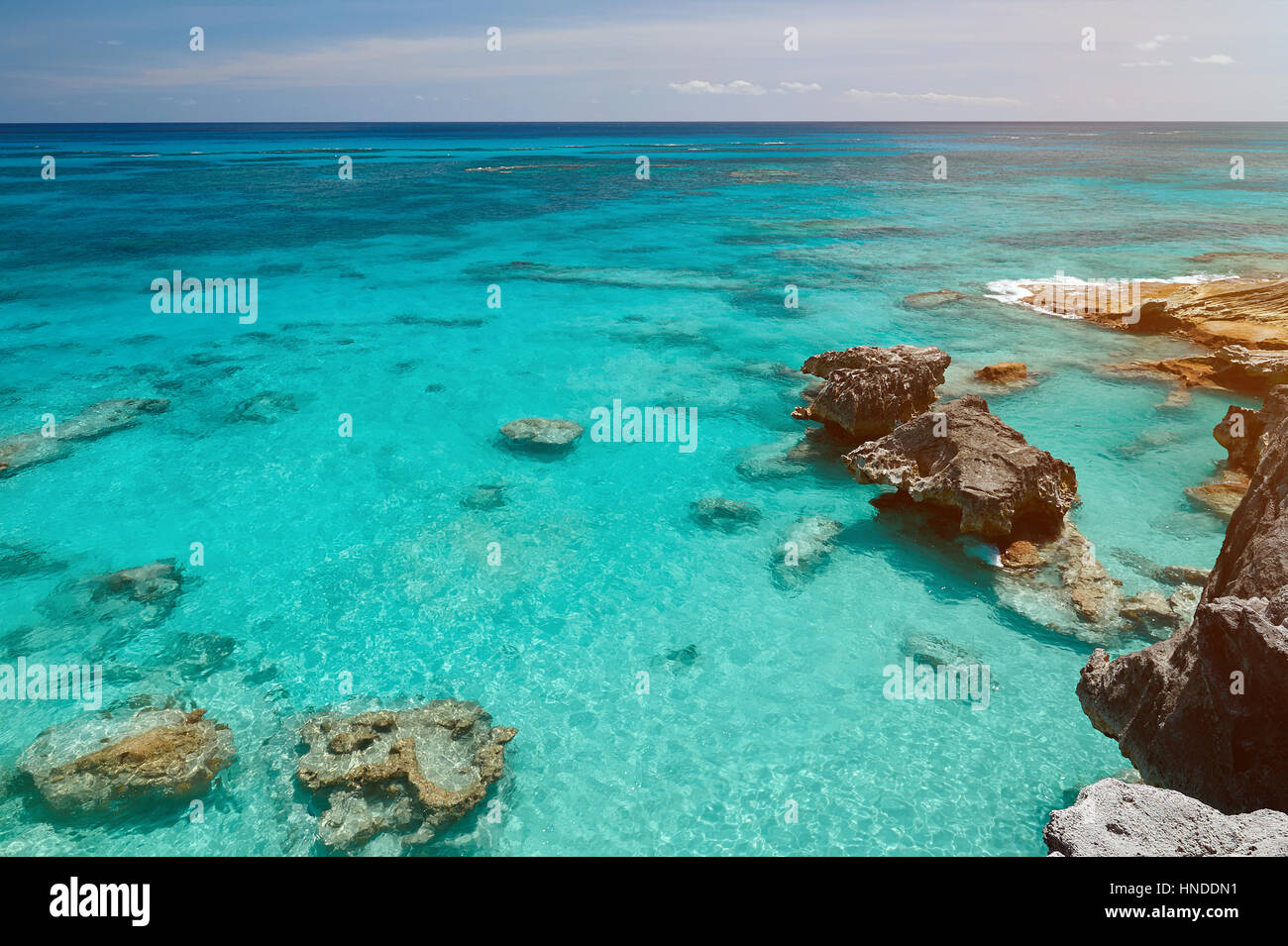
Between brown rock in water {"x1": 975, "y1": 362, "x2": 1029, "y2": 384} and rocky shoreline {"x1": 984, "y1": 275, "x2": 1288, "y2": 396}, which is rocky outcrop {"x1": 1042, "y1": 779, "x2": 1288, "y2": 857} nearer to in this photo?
brown rock in water {"x1": 975, "y1": 362, "x2": 1029, "y2": 384}

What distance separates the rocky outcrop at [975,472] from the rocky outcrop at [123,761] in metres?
10.8

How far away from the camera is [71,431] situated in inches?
667

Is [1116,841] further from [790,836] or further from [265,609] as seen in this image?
[265,609]

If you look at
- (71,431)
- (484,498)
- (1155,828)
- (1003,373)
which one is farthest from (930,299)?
(71,431)

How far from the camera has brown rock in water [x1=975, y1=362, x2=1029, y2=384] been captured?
19.1 meters

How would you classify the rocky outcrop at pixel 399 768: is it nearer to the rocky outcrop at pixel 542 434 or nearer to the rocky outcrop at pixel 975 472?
the rocky outcrop at pixel 975 472

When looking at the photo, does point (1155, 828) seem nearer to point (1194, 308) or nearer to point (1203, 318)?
point (1203, 318)

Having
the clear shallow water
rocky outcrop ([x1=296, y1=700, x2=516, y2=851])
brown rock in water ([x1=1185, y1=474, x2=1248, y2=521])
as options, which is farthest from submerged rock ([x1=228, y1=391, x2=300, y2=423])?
brown rock in water ([x1=1185, y1=474, x2=1248, y2=521])

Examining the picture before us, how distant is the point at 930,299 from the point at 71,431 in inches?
1042

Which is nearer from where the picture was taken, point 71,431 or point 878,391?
point 878,391

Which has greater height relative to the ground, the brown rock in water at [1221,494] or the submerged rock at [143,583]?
the brown rock in water at [1221,494]

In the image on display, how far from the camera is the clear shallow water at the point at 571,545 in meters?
8.24

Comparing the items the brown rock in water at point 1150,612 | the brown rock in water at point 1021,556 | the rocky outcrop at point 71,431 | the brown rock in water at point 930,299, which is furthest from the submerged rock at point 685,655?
the brown rock in water at point 930,299
